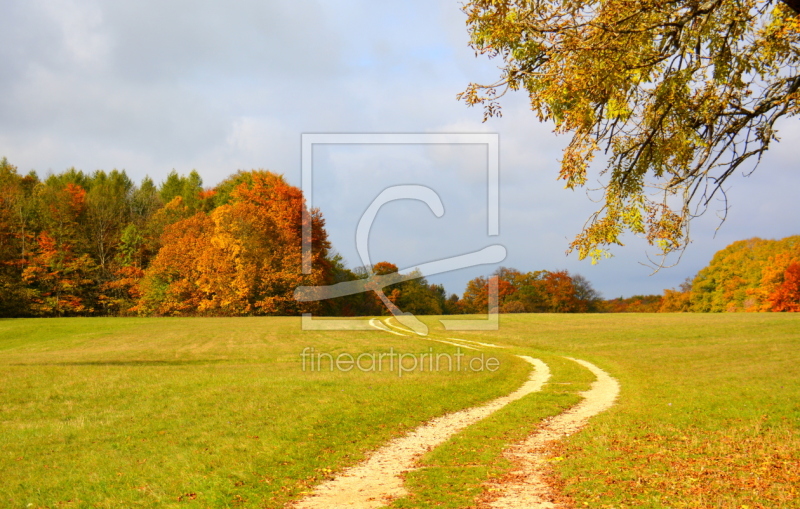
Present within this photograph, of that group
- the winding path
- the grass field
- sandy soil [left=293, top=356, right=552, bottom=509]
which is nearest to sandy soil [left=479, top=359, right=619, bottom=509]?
the winding path

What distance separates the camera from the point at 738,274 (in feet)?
249

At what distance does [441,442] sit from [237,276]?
50.2 metres

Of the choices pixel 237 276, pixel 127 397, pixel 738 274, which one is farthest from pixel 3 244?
pixel 738 274

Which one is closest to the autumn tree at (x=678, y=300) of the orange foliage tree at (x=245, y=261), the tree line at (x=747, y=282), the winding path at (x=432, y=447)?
the tree line at (x=747, y=282)

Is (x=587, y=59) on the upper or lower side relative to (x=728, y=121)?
upper

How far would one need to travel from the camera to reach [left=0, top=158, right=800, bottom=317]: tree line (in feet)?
190

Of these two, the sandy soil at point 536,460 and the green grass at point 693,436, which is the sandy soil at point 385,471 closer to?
the sandy soil at point 536,460

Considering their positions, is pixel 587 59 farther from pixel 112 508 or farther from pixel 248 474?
pixel 112 508

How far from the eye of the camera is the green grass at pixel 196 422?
848 centimetres

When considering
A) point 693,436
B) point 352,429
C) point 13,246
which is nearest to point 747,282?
point 693,436

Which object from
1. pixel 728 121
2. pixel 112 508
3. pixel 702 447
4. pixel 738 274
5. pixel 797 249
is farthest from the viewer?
pixel 738 274

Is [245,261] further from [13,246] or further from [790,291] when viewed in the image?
[790,291]

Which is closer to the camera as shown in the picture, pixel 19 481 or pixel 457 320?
pixel 19 481

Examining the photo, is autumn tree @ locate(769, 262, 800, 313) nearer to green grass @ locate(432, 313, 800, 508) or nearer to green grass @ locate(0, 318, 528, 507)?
green grass @ locate(432, 313, 800, 508)
